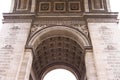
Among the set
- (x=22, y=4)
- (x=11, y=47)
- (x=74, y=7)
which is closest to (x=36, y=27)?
(x=11, y=47)

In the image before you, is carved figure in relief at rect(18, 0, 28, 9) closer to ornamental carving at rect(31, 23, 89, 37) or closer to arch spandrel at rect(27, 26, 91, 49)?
ornamental carving at rect(31, 23, 89, 37)

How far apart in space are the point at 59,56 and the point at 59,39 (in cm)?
247

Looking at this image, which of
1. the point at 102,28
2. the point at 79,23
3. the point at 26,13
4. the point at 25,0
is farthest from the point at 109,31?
the point at 25,0

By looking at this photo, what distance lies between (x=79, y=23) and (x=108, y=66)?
4.45m

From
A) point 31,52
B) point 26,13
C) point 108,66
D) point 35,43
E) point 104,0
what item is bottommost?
point 108,66

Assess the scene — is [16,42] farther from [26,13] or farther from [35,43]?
[26,13]

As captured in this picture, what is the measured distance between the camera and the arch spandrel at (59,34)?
546 inches

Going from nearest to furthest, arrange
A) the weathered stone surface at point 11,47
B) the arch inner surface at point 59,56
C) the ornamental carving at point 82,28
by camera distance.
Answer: the weathered stone surface at point 11,47 → the ornamental carving at point 82,28 → the arch inner surface at point 59,56

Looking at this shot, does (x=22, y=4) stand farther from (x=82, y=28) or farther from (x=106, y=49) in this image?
(x=106, y=49)

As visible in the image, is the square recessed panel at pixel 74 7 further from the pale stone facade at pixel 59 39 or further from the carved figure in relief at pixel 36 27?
the carved figure in relief at pixel 36 27

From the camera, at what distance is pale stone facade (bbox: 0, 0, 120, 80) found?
12.3 m

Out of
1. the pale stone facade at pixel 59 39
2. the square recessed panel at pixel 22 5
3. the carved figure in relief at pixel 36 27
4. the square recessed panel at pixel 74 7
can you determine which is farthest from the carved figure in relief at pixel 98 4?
the square recessed panel at pixel 22 5

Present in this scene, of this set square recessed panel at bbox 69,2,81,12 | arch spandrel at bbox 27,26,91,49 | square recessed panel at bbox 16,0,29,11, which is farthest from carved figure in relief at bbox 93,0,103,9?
square recessed panel at bbox 16,0,29,11

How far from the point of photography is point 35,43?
1414 cm
